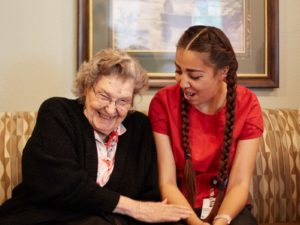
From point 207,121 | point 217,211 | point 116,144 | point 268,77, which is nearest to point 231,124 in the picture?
point 207,121

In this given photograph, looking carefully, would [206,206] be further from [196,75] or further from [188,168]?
[196,75]

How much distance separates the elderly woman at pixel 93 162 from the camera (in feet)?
4.15

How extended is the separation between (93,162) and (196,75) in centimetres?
47

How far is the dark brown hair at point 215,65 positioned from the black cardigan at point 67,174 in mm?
136

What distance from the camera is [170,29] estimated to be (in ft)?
6.05

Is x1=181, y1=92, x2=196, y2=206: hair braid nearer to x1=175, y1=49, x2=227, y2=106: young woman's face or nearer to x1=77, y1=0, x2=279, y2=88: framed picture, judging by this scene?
x1=175, y1=49, x2=227, y2=106: young woman's face

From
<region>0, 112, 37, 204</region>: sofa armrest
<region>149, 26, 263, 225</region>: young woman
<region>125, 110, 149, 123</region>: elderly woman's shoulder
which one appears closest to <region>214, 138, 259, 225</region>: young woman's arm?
<region>149, 26, 263, 225</region>: young woman

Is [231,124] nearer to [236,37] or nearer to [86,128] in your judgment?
[86,128]

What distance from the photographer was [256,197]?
67.1 inches

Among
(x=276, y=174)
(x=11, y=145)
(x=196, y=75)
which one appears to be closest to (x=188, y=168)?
(x=196, y=75)

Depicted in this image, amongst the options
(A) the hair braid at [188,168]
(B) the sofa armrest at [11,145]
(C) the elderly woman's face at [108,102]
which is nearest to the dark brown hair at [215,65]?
(A) the hair braid at [188,168]

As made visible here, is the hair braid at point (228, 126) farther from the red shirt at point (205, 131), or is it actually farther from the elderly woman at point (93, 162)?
the elderly woman at point (93, 162)

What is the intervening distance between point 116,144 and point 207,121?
35 centimetres

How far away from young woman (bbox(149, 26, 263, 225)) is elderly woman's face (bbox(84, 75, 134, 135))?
19 cm
